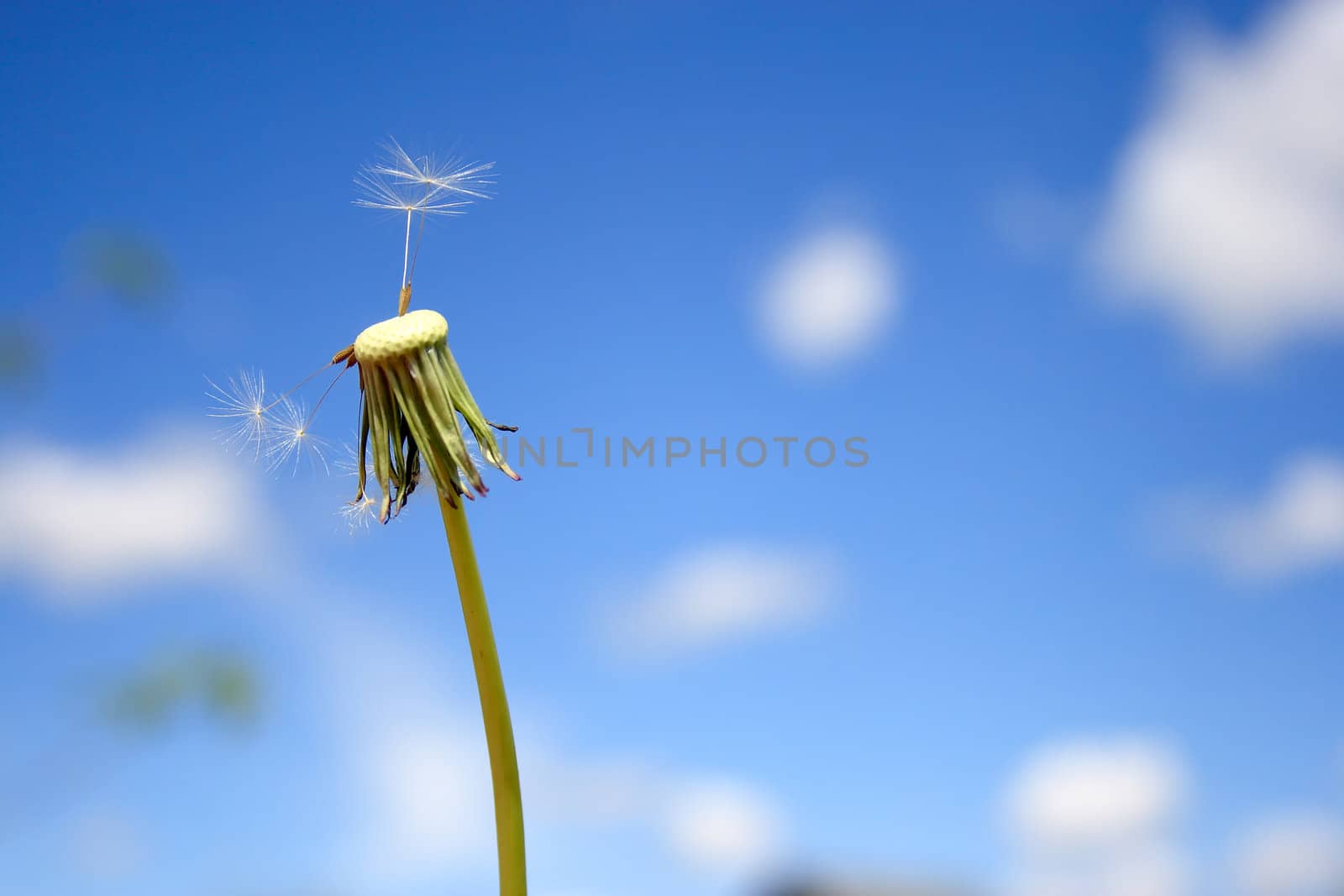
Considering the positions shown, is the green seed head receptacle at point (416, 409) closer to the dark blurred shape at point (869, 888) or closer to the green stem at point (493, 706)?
the green stem at point (493, 706)

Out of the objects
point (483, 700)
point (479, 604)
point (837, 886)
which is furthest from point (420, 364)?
point (837, 886)

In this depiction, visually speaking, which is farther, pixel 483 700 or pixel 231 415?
pixel 231 415

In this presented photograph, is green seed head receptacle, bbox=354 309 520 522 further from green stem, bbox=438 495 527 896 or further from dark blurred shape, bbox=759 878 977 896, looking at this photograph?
dark blurred shape, bbox=759 878 977 896

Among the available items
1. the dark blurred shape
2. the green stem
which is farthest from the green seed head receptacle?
the dark blurred shape

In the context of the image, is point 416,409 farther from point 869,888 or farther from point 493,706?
point 869,888

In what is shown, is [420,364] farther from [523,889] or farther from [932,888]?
[932,888]

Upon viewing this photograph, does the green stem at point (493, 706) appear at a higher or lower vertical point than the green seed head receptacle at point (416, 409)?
lower

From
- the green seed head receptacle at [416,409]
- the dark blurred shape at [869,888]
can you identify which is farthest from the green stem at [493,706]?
the dark blurred shape at [869,888]
